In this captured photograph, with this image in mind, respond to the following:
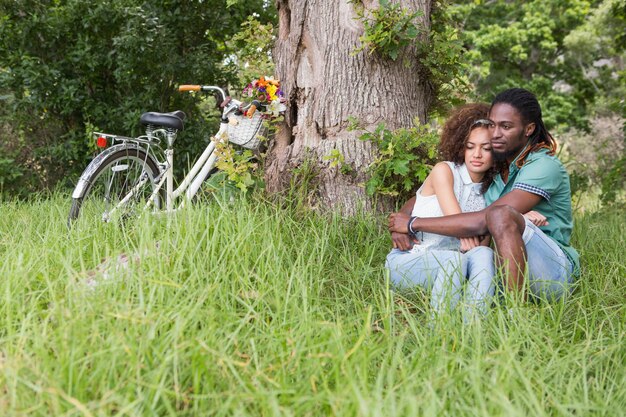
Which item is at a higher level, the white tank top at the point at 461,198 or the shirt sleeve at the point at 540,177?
the shirt sleeve at the point at 540,177

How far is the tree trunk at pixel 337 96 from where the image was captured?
4.11 meters

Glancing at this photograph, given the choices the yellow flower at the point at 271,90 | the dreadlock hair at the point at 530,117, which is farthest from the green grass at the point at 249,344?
the yellow flower at the point at 271,90

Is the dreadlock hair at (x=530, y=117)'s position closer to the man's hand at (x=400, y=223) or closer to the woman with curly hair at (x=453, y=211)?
the woman with curly hair at (x=453, y=211)

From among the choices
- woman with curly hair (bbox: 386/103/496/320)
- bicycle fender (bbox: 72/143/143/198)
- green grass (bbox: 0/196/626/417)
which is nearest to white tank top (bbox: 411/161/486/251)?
woman with curly hair (bbox: 386/103/496/320)

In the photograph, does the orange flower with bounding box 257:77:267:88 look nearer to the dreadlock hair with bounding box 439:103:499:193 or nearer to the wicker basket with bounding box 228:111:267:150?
the wicker basket with bounding box 228:111:267:150

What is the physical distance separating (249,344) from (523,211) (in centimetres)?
→ 152

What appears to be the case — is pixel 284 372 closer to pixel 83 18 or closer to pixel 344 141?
pixel 344 141

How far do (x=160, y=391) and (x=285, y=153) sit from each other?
2622mm

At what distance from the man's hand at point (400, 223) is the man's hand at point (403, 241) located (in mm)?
21

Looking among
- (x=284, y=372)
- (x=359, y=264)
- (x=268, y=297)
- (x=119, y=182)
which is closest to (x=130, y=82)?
(x=119, y=182)

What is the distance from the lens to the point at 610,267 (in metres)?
3.64

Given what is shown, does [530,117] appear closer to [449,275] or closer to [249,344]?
[449,275]

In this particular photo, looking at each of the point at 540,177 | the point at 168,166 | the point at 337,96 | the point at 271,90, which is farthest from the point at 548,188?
the point at 168,166

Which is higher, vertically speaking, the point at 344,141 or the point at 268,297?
the point at 344,141
